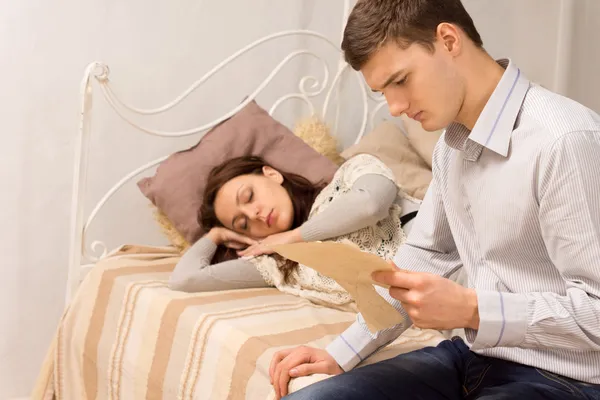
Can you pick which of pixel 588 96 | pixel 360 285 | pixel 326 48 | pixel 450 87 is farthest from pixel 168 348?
pixel 588 96

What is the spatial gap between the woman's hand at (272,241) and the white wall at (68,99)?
627 mm

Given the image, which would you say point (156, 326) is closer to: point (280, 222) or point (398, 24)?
point (280, 222)

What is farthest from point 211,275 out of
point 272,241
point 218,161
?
point 218,161

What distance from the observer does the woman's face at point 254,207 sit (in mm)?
1984

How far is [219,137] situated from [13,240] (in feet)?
2.27

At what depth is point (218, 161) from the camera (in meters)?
2.21

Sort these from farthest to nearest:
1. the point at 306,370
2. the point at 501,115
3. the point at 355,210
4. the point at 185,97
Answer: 1. the point at 185,97
2. the point at 355,210
3. the point at 306,370
4. the point at 501,115

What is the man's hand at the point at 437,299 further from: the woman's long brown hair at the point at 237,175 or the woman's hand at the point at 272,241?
the woman's long brown hair at the point at 237,175

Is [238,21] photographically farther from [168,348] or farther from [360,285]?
[360,285]

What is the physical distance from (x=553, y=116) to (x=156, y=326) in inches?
41.6

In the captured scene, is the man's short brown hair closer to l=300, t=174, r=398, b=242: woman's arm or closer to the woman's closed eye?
the woman's closed eye

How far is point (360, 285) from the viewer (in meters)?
1.05

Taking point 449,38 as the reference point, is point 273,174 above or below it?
below

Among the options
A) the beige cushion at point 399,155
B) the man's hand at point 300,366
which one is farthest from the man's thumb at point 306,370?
the beige cushion at point 399,155
